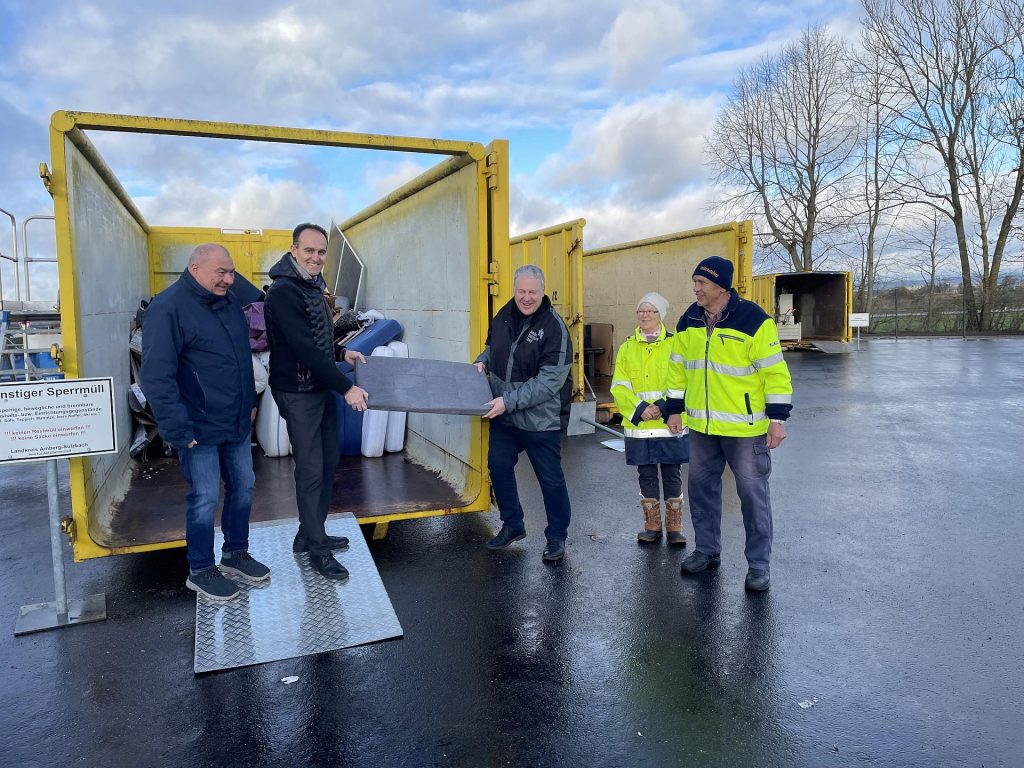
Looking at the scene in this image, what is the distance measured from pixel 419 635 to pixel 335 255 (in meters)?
5.67

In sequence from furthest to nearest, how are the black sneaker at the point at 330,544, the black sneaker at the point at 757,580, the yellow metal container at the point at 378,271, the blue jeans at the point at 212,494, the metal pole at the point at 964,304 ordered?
the metal pole at the point at 964,304
the black sneaker at the point at 330,544
the black sneaker at the point at 757,580
the yellow metal container at the point at 378,271
the blue jeans at the point at 212,494

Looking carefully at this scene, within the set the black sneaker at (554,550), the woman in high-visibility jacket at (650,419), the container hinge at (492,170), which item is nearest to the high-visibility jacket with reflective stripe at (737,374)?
the woman in high-visibility jacket at (650,419)

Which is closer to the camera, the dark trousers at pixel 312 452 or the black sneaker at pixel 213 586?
the black sneaker at pixel 213 586

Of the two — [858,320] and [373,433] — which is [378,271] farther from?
[858,320]

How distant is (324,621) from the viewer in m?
3.71

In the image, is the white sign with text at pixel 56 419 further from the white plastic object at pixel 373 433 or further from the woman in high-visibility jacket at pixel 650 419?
the woman in high-visibility jacket at pixel 650 419

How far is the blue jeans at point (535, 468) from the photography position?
4551 mm

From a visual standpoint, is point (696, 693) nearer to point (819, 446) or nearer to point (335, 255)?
point (819, 446)

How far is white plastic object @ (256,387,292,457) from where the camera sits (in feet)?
21.0

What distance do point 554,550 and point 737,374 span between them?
5.24 feet

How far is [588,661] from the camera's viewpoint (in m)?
3.46

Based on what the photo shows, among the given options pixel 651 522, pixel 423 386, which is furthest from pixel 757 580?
pixel 423 386

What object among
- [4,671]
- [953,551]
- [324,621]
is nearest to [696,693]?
[324,621]

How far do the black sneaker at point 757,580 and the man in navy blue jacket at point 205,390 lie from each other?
268cm
